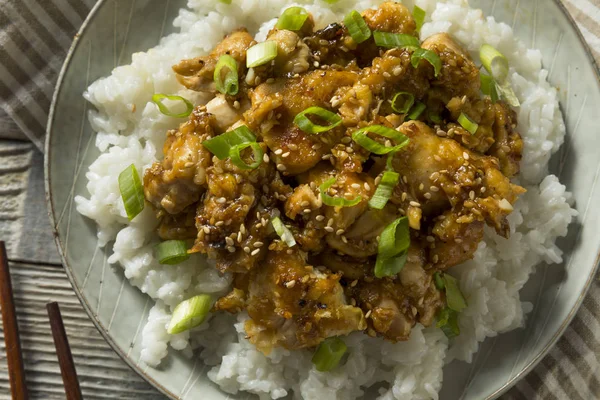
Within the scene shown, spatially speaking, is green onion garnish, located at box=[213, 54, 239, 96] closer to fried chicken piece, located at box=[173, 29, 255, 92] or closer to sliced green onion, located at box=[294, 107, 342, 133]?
fried chicken piece, located at box=[173, 29, 255, 92]

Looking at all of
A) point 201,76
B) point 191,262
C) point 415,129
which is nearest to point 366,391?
point 191,262

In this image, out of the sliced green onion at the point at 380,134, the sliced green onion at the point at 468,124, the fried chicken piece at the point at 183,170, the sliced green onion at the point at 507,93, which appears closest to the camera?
the sliced green onion at the point at 380,134

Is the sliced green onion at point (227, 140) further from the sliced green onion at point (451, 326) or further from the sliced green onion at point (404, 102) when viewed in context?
the sliced green onion at point (451, 326)

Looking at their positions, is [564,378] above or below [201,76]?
below

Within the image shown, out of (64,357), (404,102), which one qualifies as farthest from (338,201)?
(64,357)

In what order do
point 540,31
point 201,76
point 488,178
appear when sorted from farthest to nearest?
1. point 540,31
2. point 201,76
3. point 488,178

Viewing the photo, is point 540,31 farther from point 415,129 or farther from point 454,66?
point 415,129

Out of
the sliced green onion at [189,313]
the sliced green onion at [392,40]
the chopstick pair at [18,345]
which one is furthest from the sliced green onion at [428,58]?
the chopstick pair at [18,345]
